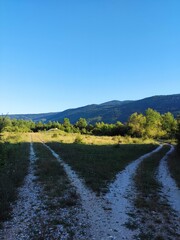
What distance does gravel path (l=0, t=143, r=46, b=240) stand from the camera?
952cm

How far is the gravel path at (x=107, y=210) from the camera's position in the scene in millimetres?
9898

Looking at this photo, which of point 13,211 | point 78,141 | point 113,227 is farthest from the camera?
point 78,141

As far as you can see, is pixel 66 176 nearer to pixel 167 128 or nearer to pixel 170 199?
pixel 170 199

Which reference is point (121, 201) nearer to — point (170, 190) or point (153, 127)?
point (170, 190)

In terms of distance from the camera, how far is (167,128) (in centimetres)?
11506

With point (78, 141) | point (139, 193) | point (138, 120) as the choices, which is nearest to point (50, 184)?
Result: point (139, 193)

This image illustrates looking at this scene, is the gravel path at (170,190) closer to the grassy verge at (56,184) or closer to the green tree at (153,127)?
the grassy verge at (56,184)

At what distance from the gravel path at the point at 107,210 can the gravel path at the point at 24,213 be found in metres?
2.37

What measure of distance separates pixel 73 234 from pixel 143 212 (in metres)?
4.37

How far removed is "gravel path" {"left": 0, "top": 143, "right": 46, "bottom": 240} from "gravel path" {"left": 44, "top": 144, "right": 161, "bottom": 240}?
2.37 m

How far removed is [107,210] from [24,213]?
417 centimetres

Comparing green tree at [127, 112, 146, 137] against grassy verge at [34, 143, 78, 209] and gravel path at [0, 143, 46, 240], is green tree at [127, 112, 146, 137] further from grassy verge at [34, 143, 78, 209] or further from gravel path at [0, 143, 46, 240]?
gravel path at [0, 143, 46, 240]

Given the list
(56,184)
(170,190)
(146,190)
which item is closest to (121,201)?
(146,190)

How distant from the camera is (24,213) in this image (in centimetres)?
1167
